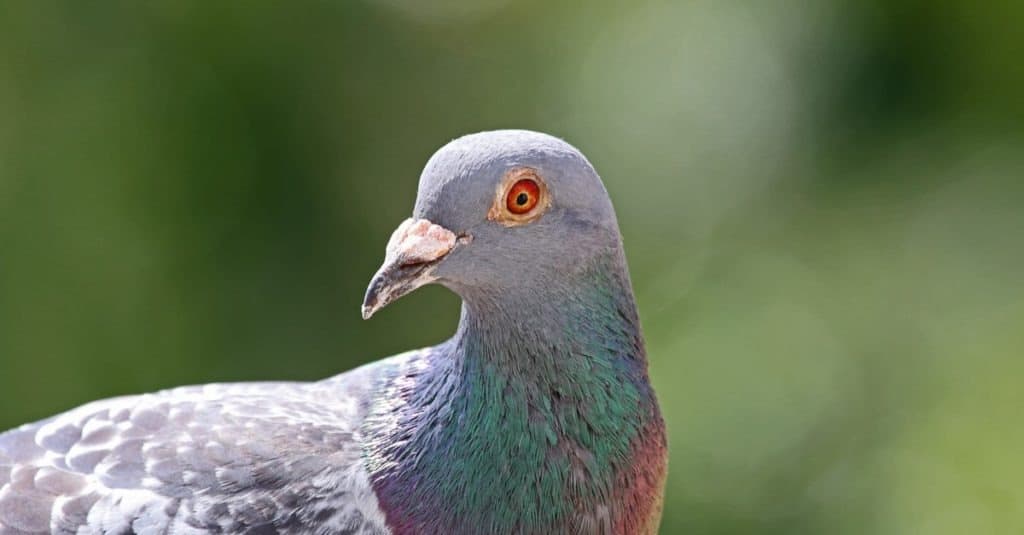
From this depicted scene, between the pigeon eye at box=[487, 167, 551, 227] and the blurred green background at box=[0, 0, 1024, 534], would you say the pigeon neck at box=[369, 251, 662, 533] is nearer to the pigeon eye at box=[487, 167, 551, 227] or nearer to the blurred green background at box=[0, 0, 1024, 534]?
the pigeon eye at box=[487, 167, 551, 227]

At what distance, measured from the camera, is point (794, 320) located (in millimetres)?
8000

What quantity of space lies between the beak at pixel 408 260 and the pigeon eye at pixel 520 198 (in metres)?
0.14

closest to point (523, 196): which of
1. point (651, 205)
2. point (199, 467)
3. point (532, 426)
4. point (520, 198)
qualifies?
point (520, 198)

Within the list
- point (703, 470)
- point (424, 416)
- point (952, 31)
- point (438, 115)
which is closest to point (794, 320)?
point (703, 470)

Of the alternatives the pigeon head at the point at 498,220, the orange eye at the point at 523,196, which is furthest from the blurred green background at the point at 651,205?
the orange eye at the point at 523,196

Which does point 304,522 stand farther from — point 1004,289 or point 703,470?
point 1004,289

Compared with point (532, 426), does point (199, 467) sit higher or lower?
lower

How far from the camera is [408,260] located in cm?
308

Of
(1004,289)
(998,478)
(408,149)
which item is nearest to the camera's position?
(998,478)

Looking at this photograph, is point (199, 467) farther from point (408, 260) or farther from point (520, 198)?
point (520, 198)

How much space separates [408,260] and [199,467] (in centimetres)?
100

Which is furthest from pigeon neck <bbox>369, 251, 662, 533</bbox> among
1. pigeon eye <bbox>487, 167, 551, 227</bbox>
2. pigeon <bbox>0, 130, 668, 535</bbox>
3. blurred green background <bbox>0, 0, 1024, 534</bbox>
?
blurred green background <bbox>0, 0, 1024, 534</bbox>

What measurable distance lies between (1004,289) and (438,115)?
4.07m

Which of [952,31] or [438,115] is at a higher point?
[952,31]
